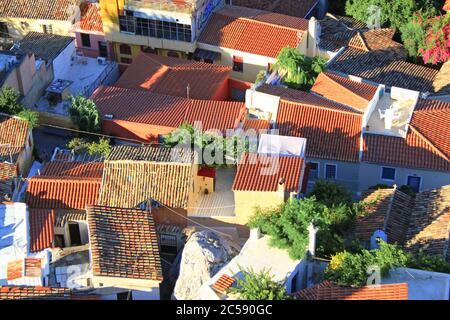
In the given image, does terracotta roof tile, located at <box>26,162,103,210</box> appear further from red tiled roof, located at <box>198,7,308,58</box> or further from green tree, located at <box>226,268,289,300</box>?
red tiled roof, located at <box>198,7,308,58</box>

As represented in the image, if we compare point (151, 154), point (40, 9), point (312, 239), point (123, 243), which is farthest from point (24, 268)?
point (40, 9)

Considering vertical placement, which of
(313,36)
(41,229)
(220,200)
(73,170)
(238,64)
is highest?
(313,36)

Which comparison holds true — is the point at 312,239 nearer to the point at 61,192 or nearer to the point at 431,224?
the point at 431,224

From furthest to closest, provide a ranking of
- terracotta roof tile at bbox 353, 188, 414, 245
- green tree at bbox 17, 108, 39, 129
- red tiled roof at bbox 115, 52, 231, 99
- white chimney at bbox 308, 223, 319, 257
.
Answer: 1. red tiled roof at bbox 115, 52, 231, 99
2. green tree at bbox 17, 108, 39, 129
3. terracotta roof tile at bbox 353, 188, 414, 245
4. white chimney at bbox 308, 223, 319, 257

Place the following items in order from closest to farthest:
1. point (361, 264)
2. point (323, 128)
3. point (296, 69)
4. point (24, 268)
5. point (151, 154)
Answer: point (361, 264)
point (24, 268)
point (151, 154)
point (323, 128)
point (296, 69)

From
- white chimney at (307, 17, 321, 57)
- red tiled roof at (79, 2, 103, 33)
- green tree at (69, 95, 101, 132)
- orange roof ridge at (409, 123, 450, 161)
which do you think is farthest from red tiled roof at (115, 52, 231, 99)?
orange roof ridge at (409, 123, 450, 161)

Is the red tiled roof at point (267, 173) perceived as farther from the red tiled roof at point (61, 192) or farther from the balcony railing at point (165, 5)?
the balcony railing at point (165, 5)
